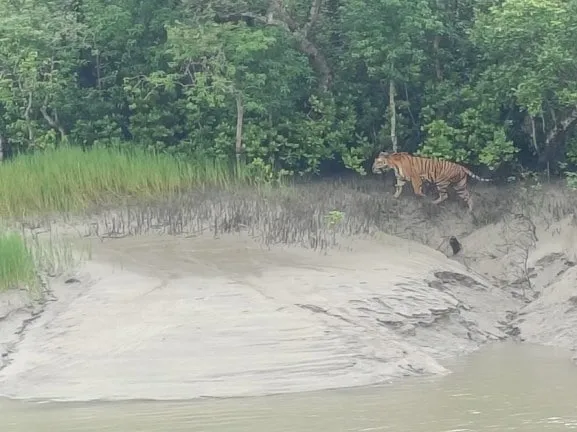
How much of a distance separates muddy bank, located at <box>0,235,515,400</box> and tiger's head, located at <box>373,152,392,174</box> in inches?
124

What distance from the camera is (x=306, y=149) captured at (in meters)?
16.8

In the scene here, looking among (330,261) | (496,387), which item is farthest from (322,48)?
(496,387)

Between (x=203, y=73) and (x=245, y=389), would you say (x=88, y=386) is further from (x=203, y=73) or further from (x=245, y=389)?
(x=203, y=73)

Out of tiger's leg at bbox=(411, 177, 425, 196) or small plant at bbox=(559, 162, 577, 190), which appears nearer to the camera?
small plant at bbox=(559, 162, 577, 190)

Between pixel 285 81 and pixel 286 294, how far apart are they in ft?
19.1

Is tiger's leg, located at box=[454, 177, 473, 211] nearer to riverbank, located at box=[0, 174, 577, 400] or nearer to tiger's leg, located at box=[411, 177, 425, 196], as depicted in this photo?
riverbank, located at box=[0, 174, 577, 400]

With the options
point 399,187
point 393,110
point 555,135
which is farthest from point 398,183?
point 555,135

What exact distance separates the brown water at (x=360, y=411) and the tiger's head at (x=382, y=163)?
7209 millimetres

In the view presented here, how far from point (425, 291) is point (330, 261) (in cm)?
124

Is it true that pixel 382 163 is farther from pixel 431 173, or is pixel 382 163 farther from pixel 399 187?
pixel 431 173

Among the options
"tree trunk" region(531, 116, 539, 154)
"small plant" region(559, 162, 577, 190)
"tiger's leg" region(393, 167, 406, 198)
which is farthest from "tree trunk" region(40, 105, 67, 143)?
"small plant" region(559, 162, 577, 190)

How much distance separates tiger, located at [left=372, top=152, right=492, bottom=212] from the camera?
52.8ft

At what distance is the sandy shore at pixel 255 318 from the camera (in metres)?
9.04

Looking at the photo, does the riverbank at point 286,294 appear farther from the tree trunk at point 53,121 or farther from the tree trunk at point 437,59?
the tree trunk at point 53,121
